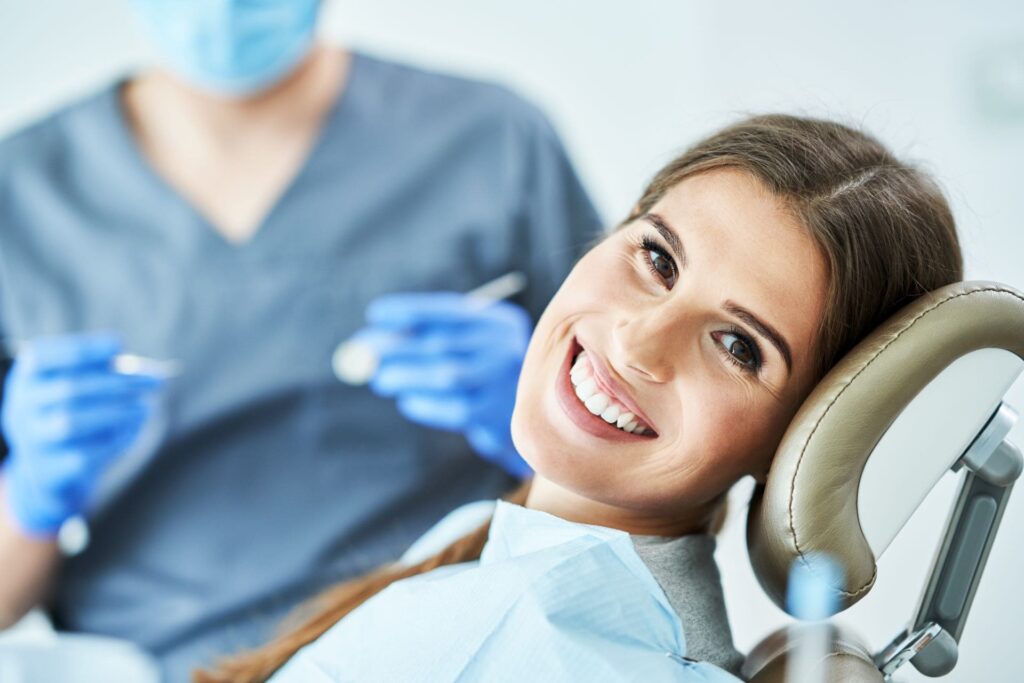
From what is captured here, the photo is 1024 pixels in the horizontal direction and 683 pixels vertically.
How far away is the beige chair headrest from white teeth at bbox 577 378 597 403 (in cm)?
12

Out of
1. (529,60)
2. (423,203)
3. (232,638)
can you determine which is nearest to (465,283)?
(423,203)

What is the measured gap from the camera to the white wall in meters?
0.94

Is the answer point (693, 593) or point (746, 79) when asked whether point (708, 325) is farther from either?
point (746, 79)

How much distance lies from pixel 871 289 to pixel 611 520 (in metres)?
0.24

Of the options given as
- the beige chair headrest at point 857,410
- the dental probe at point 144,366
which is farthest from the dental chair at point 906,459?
the dental probe at point 144,366

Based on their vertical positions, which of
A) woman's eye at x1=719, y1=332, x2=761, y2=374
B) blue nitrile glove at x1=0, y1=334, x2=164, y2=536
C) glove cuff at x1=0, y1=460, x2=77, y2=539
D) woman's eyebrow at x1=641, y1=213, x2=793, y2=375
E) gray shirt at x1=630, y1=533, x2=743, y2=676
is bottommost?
glove cuff at x1=0, y1=460, x2=77, y2=539

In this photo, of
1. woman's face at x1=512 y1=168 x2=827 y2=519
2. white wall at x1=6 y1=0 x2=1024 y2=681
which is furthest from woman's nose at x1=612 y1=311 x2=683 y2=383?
white wall at x1=6 y1=0 x2=1024 y2=681

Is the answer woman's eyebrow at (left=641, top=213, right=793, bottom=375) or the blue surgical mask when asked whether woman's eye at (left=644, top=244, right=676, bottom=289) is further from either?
the blue surgical mask

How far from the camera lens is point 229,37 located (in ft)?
4.13

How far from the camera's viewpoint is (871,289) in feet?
2.33

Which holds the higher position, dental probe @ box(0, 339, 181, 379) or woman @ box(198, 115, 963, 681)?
woman @ box(198, 115, 963, 681)

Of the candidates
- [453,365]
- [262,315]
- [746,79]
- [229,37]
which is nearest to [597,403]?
[453,365]

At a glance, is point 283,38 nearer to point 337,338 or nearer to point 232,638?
point 337,338

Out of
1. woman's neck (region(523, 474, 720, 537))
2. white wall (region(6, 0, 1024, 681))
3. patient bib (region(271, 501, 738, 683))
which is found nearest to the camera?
patient bib (region(271, 501, 738, 683))
